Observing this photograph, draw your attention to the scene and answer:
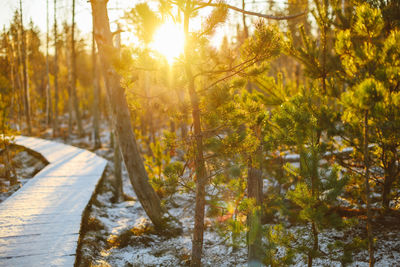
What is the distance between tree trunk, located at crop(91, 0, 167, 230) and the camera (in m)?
4.77

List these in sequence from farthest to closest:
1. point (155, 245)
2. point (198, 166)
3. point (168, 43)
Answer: point (155, 245) < point (198, 166) < point (168, 43)

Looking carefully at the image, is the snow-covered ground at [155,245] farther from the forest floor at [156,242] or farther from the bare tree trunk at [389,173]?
the bare tree trunk at [389,173]

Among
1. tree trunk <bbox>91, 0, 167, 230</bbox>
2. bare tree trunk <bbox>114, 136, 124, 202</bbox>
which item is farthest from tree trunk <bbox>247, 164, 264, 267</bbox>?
bare tree trunk <bbox>114, 136, 124, 202</bbox>

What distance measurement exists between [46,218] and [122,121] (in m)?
2.02

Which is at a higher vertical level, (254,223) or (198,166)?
(198,166)

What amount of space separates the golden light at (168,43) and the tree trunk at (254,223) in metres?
1.79

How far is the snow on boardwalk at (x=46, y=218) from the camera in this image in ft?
11.1

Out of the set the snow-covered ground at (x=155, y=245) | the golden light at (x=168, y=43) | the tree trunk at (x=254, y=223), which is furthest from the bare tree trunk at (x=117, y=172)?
the golden light at (x=168, y=43)

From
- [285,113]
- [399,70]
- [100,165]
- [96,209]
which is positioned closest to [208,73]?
[285,113]

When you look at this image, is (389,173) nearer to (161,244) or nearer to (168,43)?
(168,43)

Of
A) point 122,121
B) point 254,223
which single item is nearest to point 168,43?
point 122,121

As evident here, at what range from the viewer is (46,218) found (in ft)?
14.4

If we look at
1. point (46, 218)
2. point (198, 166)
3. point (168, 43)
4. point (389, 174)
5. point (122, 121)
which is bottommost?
point (46, 218)

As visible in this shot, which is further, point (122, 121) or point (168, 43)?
point (122, 121)
